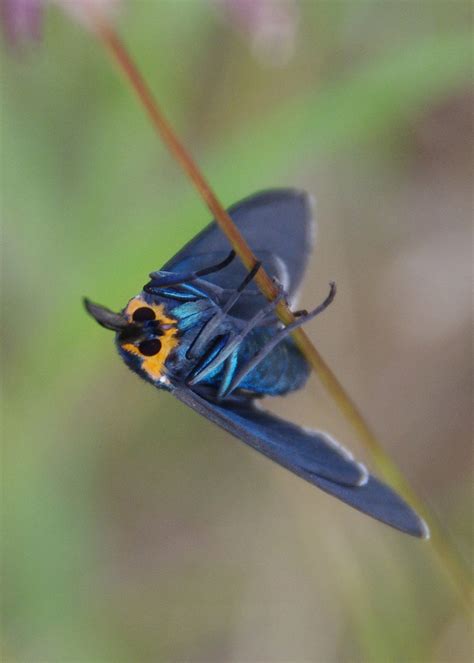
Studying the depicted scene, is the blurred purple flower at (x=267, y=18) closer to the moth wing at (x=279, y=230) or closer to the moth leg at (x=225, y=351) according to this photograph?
the moth wing at (x=279, y=230)

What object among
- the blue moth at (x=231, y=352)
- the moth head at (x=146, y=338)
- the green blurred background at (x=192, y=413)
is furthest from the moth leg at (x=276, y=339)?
the green blurred background at (x=192, y=413)

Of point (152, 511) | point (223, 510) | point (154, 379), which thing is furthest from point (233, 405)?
point (152, 511)

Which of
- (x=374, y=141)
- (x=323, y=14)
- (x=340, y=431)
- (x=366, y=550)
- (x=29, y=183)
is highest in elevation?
(x=323, y=14)

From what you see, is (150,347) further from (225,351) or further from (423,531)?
(423,531)

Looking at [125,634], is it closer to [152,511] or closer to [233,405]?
[152,511]

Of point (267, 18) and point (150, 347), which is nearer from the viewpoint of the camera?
point (150, 347)

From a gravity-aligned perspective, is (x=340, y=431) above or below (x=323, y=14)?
below

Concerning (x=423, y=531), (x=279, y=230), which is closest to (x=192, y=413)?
(x=279, y=230)
